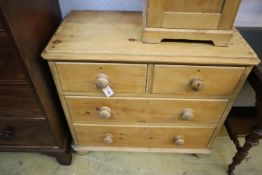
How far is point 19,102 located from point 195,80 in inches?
28.1

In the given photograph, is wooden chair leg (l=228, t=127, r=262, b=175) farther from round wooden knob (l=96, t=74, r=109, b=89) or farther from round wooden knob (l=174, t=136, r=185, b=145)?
round wooden knob (l=96, t=74, r=109, b=89)

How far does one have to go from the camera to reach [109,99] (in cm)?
86

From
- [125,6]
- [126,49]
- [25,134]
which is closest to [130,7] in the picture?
[125,6]


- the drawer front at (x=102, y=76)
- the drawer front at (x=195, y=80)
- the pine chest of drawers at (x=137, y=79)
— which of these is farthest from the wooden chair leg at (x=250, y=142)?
the drawer front at (x=102, y=76)

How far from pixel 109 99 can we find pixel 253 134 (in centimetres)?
68

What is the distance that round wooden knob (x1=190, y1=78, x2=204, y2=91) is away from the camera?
0.75 m

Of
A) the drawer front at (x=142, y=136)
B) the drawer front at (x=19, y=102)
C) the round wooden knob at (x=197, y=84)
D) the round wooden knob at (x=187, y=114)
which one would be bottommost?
the drawer front at (x=142, y=136)

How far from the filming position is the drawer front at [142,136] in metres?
1.01

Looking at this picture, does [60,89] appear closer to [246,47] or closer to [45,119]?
[45,119]

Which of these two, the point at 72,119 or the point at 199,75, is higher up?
the point at 199,75

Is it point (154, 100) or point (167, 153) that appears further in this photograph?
point (167, 153)

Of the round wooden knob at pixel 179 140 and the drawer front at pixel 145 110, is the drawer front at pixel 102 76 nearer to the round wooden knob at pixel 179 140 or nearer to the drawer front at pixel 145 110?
the drawer front at pixel 145 110

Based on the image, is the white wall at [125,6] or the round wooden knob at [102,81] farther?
the white wall at [125,6]

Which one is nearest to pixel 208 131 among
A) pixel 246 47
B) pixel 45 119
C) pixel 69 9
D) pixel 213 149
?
pixel 213 149
